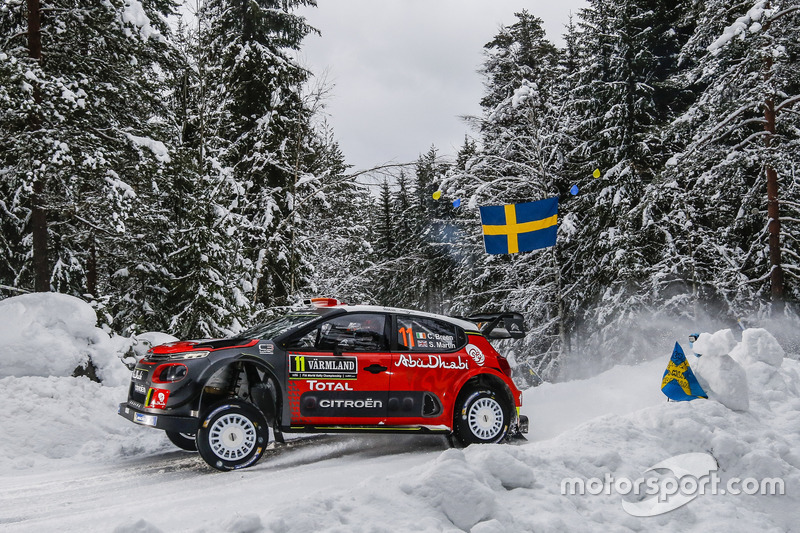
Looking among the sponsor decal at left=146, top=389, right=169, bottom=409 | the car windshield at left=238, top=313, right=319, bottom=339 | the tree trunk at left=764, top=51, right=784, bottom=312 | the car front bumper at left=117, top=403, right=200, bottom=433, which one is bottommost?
the car front bumper at left=117, top=403, right=200, bottom=433

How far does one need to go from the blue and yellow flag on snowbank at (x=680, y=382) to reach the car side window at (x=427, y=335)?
9.02 ft

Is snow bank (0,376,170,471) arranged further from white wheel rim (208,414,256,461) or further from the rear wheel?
white wheel rim (208,414,256,461)

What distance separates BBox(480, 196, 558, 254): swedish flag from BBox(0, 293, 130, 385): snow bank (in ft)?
33.4

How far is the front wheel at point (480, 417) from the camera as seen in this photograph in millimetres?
7566

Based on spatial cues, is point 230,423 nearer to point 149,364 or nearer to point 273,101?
point 149,364

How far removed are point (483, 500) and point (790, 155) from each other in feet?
52.0

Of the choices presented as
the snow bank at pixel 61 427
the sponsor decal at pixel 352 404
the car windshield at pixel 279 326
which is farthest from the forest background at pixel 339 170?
the sponsor decal at pixel 352 404

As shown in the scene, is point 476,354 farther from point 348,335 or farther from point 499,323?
point 348,335

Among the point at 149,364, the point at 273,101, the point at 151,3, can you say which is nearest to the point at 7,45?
the point at 151,3

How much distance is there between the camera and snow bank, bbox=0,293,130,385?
9281mm

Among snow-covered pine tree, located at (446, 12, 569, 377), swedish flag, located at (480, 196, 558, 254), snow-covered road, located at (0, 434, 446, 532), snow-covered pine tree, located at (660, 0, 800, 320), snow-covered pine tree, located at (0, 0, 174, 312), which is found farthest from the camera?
snow-covered pine tree, located at (446, 12, 569, 377)

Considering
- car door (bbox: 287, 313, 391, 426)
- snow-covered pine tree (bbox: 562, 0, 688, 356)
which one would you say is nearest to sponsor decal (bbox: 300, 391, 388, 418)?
car door (bbox: 287, 313, 391, 426)

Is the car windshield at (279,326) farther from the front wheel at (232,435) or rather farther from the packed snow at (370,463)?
the packed snow at (370,463)

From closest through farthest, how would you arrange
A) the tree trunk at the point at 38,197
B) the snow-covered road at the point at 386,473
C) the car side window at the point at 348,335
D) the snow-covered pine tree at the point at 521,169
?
the snow-covered road at the point at 386,473 < the car side window at the point at 348,335 < the tree trunk at the point at 38,197 < the snow-covered pine tree at the point at 521,169
